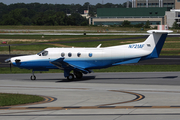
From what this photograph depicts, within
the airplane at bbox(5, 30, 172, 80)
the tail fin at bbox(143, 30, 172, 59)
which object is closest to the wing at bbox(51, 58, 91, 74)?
the airplane at bbox(5, 30, 172, 80)

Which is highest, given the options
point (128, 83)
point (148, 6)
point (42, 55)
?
point (148, 6)

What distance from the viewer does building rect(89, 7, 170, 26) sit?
15425 centimetres

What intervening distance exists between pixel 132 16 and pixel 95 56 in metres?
134

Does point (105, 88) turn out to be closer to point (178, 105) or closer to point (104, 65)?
point (104, 65)

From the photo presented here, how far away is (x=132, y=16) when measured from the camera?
157 meters

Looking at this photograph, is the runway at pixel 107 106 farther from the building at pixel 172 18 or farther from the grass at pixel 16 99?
the building at pixel 172 18

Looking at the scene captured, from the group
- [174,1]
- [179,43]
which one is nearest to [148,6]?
[174,1]

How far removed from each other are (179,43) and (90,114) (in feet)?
187

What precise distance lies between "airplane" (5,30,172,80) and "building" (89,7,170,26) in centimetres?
13007

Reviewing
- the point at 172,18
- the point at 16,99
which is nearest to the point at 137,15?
the point at 172,18

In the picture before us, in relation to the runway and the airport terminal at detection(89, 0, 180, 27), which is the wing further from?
the airport terminal at detection(89, 0, 180, 27)

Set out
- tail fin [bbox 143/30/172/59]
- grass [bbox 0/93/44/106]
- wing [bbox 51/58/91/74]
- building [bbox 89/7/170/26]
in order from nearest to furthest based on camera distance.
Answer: grass [bbox 0/93/44/106] → wing [bbox 51/58/91/74] → tail fin [bbox 143/30/172/59] → building [bbox 89/7/170/26]

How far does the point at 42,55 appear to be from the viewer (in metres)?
27.5

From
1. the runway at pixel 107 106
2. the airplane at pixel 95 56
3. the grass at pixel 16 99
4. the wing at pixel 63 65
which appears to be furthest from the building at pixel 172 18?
the grass at pixel 16 99
